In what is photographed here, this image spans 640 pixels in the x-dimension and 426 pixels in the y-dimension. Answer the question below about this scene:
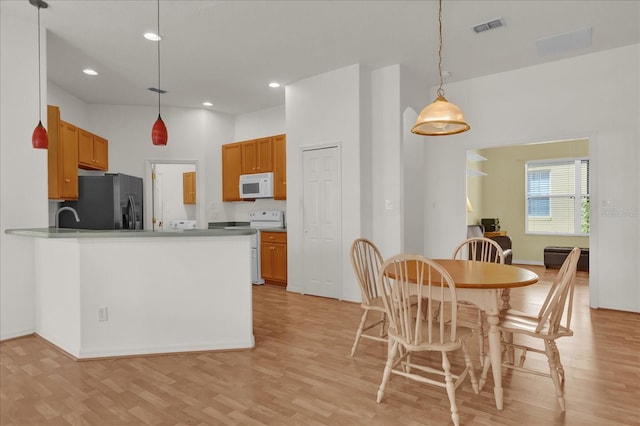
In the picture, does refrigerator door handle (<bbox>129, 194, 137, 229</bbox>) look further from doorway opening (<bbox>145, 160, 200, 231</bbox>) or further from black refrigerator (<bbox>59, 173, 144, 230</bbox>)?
doorway opening (<bbox>145, 160, 200, 231</bbox>)

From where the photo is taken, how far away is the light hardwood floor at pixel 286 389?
82.8 inches

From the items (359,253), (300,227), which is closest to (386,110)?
(300,227)

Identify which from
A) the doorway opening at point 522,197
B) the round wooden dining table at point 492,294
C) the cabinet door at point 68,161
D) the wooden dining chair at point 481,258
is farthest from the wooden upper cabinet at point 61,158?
the doorway opening at point 522,197

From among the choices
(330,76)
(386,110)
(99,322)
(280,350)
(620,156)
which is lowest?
(280,350)

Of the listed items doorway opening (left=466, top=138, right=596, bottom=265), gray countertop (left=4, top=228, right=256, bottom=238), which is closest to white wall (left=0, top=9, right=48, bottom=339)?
gray countertop (left=4, top=228, right=256, bottom=238)

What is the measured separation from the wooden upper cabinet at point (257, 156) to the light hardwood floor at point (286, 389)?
11.2 ft

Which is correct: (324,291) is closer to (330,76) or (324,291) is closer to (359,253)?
(359,253)

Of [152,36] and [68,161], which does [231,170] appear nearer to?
[68,161]

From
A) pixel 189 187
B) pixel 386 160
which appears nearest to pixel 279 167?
pixel 386 160

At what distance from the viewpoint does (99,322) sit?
294cm

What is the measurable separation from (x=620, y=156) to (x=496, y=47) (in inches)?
74.4

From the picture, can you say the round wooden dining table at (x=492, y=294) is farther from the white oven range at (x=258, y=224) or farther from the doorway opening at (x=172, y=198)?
the doorway opening at (x=172, y=198)

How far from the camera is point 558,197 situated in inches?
304

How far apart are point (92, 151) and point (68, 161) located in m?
0.82
